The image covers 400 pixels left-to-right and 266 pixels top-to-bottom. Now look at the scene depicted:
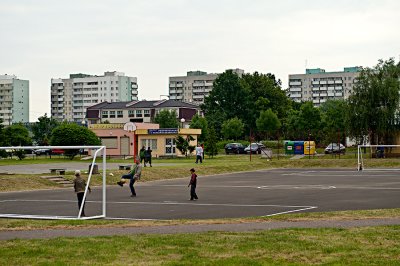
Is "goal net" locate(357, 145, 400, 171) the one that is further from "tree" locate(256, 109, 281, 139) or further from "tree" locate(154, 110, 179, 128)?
"tree" locate(154, 110, 179, 128)

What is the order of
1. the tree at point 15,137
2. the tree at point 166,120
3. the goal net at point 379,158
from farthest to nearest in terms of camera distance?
the tree at point 166,120 → the tree at point 15,137 → the goal net at point 379,158

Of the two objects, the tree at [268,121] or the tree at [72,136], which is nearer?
the tree at [72,136]

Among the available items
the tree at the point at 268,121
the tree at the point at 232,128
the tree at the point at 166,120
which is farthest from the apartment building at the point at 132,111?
the tree at the point at 268,121

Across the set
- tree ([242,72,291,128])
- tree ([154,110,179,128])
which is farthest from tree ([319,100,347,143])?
tree ([154,110,179,128])

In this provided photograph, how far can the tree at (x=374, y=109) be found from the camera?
6694 cm

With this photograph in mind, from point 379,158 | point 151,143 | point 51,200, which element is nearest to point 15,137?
point 151,143

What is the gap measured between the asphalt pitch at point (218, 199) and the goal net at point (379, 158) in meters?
15.8

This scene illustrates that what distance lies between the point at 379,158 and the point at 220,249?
5146 centimetres

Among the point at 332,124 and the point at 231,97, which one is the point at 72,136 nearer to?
the point at 332,124

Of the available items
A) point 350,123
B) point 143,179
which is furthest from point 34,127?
point 143,179

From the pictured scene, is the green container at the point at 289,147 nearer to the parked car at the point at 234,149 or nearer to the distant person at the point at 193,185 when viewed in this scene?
the parked car at the point at 234,149

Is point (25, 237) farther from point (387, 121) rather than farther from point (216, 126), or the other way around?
point (216, 126)

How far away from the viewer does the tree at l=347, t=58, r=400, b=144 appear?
220 ft

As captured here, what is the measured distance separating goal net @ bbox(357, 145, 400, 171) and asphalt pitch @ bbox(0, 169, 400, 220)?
15.8m
